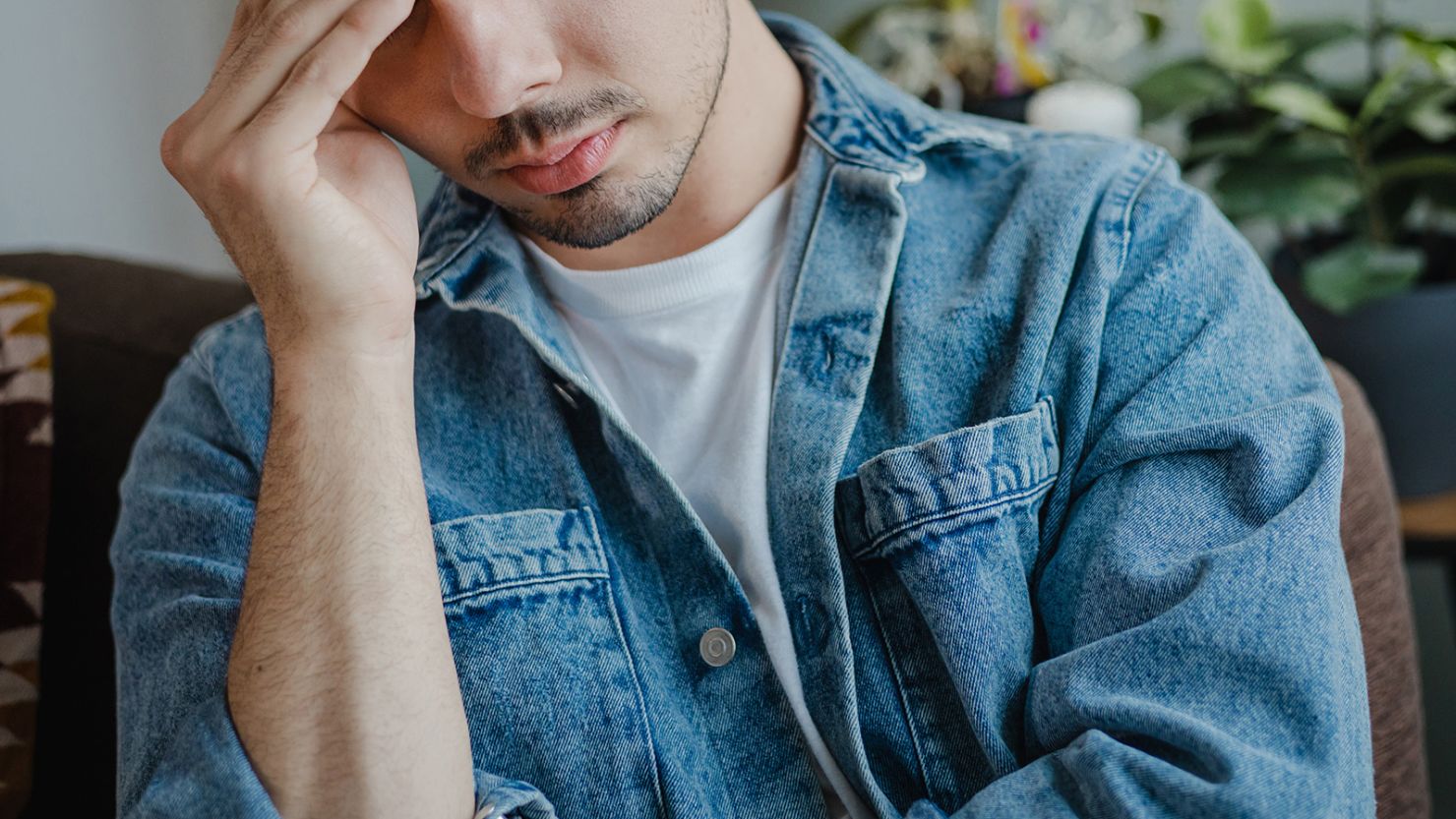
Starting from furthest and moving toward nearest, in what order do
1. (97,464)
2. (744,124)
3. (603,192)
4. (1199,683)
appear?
1. (97,464)
2. (744,124)
3. (603,192)
4. (1199,683)

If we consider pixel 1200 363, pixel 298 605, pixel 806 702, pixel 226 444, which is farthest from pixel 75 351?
pixel 1200 363

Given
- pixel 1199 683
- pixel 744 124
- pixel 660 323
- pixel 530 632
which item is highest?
pixel 744 124

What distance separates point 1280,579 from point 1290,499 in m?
0.06

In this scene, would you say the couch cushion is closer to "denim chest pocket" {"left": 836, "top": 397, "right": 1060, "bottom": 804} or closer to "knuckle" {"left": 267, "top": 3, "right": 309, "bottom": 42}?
"knuckle" {"left": 267, "top": 3, "right": 309, "bottom": 42}

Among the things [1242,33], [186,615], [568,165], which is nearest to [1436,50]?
[1242,33]

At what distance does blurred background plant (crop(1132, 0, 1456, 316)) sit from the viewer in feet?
4.62

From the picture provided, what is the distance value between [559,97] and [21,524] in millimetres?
637

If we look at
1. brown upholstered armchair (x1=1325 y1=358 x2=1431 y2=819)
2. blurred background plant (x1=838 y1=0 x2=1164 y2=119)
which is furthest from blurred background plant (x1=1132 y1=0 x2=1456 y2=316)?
brown upholstered armchair (x1=1325 y1=358 x2=1431 y2=819)

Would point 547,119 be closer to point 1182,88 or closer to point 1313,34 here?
point 1182,88

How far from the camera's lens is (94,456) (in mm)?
1242

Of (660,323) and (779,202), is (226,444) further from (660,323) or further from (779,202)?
(779,202)

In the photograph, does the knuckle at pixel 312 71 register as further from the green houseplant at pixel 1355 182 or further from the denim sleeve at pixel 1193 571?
the green houseplant at pixel 1355 182

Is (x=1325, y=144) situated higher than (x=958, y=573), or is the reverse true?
(x=1325, y=144)

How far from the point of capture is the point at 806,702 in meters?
0.91
